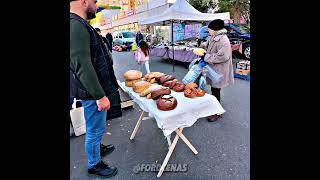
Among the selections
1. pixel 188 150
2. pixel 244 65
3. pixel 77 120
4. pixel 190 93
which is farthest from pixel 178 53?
pixel 190 93

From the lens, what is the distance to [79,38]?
1.62 m

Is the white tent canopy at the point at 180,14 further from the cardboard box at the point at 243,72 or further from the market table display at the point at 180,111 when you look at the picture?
the market table display at the point at 180,111

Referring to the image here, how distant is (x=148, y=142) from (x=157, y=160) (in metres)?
0.47

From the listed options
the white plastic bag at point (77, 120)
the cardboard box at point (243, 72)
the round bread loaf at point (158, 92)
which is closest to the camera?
the round bread loaf at point (158, 92)

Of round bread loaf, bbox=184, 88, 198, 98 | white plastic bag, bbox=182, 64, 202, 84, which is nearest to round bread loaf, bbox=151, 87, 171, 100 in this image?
round bread loaf, bbox=184, 88, 198, 98

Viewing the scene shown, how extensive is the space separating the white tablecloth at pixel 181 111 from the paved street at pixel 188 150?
2.12 ft

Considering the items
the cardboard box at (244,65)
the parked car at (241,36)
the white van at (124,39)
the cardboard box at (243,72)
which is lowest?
the cardboard box at (243,72)

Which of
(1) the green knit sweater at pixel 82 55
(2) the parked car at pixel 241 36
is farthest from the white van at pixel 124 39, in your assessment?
(1) the green knit sweater at pixel 82 55

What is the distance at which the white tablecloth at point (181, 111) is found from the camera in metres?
1.92

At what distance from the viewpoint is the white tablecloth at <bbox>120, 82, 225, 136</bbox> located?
1.92m

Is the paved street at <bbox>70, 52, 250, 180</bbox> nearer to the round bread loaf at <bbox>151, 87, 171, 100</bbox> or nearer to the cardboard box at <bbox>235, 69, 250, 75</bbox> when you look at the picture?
the round bread loaf at <bbox>151, 87, 171, 100</bbox>
